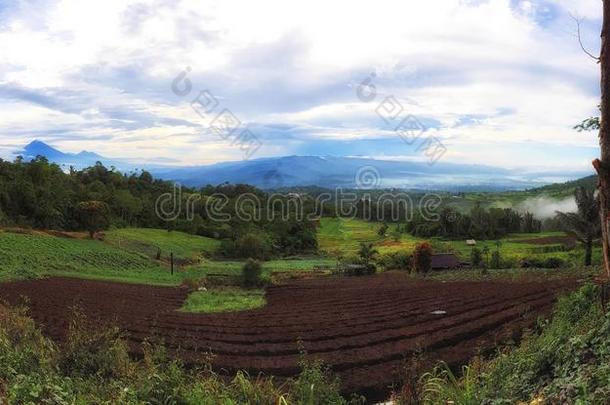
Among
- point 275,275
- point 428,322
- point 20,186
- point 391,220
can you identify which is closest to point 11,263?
point 275,275

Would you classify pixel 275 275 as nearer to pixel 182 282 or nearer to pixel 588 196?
pixel 182 282

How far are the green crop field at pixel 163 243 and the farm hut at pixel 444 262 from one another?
2840cm

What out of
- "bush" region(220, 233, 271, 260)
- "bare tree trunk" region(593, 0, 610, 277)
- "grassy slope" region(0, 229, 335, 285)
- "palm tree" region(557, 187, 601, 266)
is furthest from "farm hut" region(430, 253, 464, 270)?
"bare tree trunk" region(593, 0, 610, 277)

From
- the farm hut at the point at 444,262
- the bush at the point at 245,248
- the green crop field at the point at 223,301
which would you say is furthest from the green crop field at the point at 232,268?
the farm hut at the point at 444,262

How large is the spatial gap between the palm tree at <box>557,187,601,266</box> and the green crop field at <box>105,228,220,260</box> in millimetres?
40781

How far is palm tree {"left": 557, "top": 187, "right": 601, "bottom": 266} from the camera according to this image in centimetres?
3834

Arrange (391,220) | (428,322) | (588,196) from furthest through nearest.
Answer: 1. (391,220)
2. (588,196)
3. (428,322)

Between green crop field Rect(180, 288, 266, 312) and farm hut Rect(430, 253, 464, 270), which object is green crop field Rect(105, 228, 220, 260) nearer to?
green crop field Rect(180, 288, 266, 312)

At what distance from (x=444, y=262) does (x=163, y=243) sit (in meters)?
33.9

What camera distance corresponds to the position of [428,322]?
1595 centimetres

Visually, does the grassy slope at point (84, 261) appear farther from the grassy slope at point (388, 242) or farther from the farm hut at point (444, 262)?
the grassy slope at point (388, 242)

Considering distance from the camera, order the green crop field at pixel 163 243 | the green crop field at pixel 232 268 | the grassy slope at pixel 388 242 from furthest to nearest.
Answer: the green crop field at pixel 163 243 → the grassy slope at pixel 388 242 → the green crop field at pixel 232 268

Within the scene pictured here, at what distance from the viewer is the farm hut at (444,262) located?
171 ft

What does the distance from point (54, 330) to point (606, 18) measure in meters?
14.7
